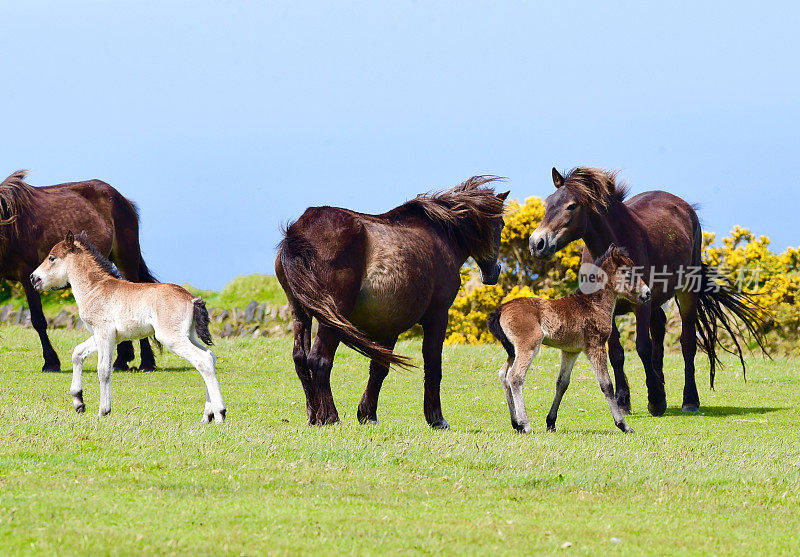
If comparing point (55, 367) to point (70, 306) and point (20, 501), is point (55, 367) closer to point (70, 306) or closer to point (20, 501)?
point (20, 501)

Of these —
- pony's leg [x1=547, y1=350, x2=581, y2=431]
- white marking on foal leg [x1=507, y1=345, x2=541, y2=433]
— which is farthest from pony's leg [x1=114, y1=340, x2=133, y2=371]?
white marking on foal leg [x1=507, y1=345, x2=541, y2=433]

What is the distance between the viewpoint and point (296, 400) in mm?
13422

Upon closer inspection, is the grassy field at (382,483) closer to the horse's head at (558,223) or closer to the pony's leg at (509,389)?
the pony's leg at (509,389)

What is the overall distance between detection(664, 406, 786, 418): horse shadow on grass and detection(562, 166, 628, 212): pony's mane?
A: 10.5 feet

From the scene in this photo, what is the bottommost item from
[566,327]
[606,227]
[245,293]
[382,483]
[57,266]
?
[382,483]

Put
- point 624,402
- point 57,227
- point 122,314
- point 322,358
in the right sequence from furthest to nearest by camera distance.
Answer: point 57,227, point 624,402, point 122,314, point 322,358

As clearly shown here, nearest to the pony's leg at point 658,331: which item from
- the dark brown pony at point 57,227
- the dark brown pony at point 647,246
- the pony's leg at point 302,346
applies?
the dark brown pony at point 647,246

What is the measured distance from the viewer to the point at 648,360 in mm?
12672

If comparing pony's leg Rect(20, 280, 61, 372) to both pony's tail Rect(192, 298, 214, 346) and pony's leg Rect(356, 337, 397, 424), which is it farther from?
pony's leg Rect(356, 337, 397, 424)

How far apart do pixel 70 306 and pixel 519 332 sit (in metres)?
29.8

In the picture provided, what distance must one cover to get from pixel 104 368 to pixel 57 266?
4.91 feet

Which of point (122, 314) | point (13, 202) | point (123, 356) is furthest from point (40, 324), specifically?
point (122, 314)

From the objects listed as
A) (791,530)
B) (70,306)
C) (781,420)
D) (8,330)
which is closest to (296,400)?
(781,420)

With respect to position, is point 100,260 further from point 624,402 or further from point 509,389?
point 624,402
